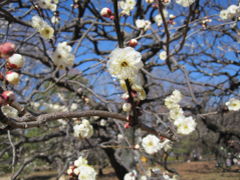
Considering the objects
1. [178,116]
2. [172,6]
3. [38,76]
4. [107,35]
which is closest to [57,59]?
[178,116]

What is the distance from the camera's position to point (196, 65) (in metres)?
4.35

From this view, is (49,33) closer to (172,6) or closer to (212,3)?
(212,3)

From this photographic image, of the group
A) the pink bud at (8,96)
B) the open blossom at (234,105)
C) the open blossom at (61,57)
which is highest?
the open blossom at (61,57)

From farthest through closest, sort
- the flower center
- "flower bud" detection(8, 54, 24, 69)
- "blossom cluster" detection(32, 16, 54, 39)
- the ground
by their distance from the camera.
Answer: the ground → "blossom cluster" detection(32, 16, 54, 39) → the flower center → "flower bud" detection(8, 54, 24, 69)

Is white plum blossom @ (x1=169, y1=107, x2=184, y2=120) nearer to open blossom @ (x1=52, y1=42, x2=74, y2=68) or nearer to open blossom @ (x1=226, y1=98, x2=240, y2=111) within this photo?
open blossom @ (x1=226, y1=98, x2=240, y2=111)

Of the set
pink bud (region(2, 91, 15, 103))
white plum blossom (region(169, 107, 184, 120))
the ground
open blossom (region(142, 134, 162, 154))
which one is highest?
pink bud (region(2, 91, 15, 103))

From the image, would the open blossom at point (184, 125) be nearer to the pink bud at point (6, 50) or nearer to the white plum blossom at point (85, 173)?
the white plum blossom at point (85, 173)

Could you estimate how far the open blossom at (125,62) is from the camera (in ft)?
3.23

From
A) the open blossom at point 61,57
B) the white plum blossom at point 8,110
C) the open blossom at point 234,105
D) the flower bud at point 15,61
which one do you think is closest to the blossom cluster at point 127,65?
the open blossom at point 61,57

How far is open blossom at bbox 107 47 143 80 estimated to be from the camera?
983 mm

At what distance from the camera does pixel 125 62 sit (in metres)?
1.01


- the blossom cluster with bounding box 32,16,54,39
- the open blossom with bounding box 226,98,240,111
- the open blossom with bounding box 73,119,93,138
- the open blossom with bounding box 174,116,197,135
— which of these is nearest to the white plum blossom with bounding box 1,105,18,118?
the blossom cluster with bounding box 32,16,54,39

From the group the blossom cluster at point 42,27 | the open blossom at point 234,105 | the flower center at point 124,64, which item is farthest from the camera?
the open blossom at point 234,105

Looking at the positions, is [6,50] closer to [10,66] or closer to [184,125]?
[10,66]
